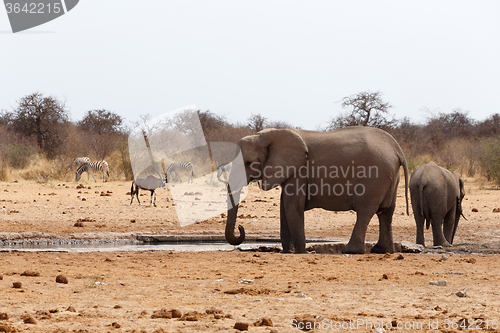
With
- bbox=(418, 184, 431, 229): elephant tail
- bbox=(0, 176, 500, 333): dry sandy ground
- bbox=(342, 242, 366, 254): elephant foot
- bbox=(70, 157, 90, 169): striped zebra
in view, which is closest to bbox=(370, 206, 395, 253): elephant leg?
bbox=(342, 242, 366, 254): elephant foot

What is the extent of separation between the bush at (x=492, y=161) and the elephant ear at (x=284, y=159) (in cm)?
1668

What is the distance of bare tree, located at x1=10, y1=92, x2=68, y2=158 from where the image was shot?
34.3m

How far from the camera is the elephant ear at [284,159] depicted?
27.0 ft

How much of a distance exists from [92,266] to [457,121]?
51.9 m

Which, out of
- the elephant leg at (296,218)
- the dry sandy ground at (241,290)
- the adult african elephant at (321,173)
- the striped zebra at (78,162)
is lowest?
the dry sandy ground at (241,290)

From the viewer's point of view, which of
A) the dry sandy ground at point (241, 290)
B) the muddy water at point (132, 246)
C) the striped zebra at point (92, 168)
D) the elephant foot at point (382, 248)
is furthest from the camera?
the striped zebra at point (92, 168)

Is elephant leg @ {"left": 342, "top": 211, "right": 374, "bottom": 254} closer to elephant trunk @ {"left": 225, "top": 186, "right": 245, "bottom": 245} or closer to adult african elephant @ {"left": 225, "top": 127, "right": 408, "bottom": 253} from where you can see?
adult african elephant @ {"left": 225, "top": 127, "right": 408, "bottom": 253}

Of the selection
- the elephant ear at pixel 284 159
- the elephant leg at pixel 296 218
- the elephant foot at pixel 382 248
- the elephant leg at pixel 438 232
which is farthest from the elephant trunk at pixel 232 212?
the elephant leg at pixel 438 232

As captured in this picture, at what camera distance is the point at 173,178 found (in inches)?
982

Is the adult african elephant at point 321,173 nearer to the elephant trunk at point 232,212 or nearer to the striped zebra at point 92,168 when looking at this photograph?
the elephant trunk at point 232,212

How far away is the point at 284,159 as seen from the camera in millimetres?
8219

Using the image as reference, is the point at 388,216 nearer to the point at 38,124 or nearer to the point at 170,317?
the point at 170,317

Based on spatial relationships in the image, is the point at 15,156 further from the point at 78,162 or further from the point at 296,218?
the point at 296,218

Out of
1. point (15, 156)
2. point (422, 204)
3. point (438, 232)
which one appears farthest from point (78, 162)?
point (438, 232)
